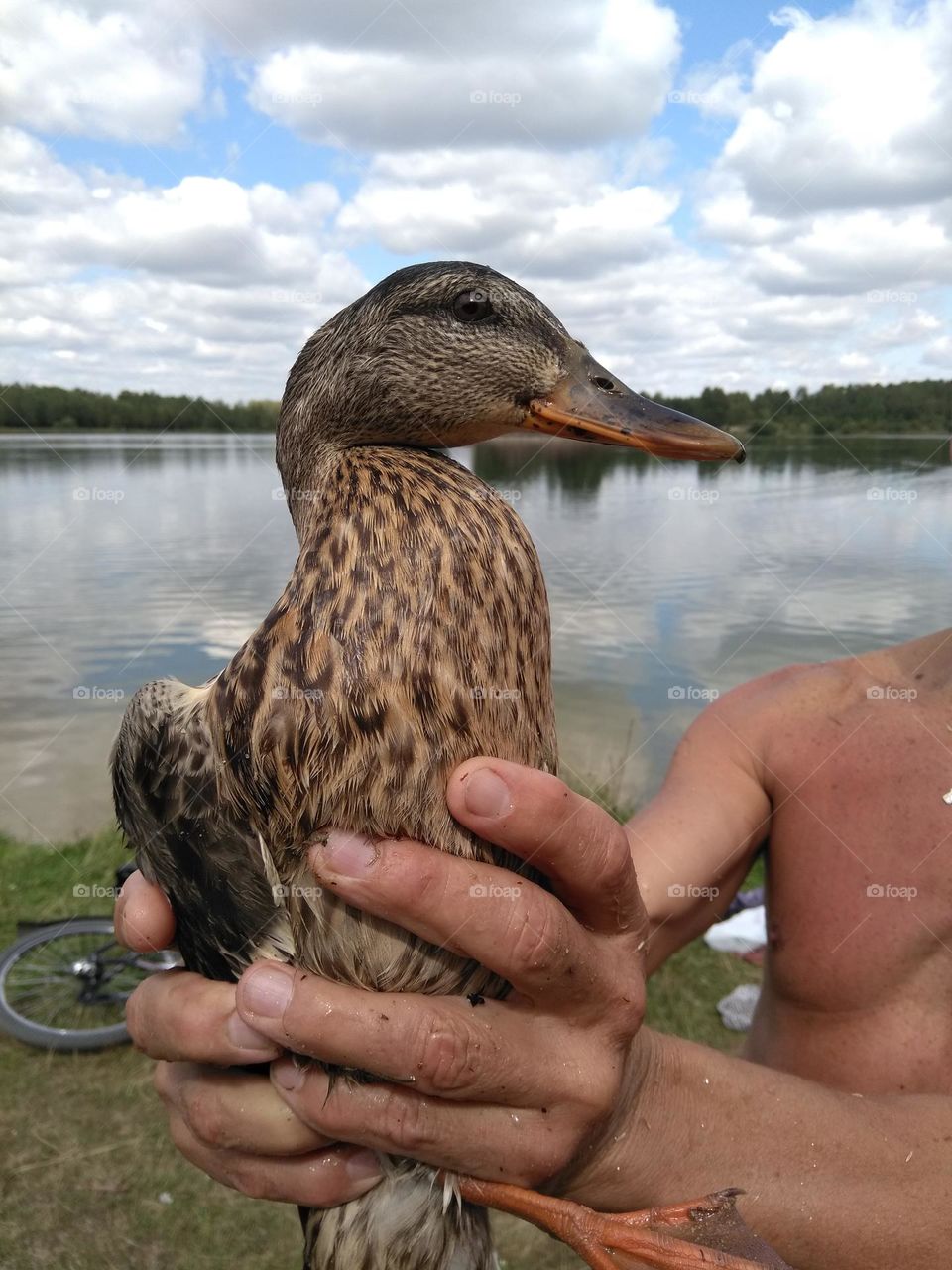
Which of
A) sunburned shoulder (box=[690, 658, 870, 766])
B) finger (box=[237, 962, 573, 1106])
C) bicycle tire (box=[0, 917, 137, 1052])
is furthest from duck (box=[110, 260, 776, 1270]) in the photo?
bicycle tire (box=[0, 917, 137, 1052])

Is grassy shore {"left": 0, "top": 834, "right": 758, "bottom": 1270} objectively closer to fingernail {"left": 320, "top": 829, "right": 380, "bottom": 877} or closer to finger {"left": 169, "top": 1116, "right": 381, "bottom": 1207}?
finger {"left": 169, "top": 1116, "right": 381, "bottom": 1207}

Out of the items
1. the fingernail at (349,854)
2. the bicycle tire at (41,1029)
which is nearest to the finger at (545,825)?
the fingernail at (349,854)

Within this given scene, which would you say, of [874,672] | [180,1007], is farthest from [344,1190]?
[874,672]

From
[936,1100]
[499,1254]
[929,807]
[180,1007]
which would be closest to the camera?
[180,1007]

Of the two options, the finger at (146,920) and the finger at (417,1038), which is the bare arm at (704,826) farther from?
the finger at (146,920)

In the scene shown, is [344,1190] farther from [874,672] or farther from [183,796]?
[874,672]

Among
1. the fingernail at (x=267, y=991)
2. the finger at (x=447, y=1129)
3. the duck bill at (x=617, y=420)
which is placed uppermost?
the duck bill at (x=617, y=420)

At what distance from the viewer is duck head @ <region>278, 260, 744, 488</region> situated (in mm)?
2025

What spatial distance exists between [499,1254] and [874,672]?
10.5 feet

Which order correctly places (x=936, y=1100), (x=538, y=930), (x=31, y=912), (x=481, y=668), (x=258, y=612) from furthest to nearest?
(x=258, y=612) → (x=31, y=912) → (x=936, y=1100) → (x=481, y=668) → (x=538, y=930)

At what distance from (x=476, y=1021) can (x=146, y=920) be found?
0.87 meters

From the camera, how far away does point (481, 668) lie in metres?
1.67

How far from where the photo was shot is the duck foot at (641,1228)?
1.76 m

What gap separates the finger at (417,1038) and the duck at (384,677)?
0.11 meters
